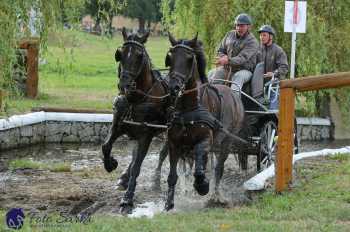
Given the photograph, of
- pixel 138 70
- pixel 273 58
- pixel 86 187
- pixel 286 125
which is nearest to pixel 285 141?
pixel 286 125

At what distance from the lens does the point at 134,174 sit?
32.4 ft

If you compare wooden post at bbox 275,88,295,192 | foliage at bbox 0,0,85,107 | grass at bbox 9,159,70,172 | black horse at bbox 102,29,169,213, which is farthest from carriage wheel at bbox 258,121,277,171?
foliage at bbox 0,0,85,107

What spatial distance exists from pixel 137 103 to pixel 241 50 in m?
2.62

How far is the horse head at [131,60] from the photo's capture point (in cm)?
958

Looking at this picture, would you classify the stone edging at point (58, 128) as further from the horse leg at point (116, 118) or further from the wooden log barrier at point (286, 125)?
the wooden log barrier at point (286, 125)

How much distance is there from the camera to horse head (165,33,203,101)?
8984mm

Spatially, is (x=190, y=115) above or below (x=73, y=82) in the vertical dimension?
above

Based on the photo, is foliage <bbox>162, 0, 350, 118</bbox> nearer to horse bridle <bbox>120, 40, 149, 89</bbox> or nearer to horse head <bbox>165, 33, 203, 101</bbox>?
horse bridle <bbox>120, 40, 149, 89</bbox>

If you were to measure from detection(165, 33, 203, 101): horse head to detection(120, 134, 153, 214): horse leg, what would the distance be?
1.13 m

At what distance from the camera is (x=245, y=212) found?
845 cm

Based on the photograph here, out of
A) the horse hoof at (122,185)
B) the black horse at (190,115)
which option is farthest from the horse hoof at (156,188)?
the black horse at (190,115)

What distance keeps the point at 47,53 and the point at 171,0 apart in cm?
1048

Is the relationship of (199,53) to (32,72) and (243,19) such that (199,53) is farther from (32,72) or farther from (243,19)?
(32,72)

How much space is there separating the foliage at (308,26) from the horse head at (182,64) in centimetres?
902
